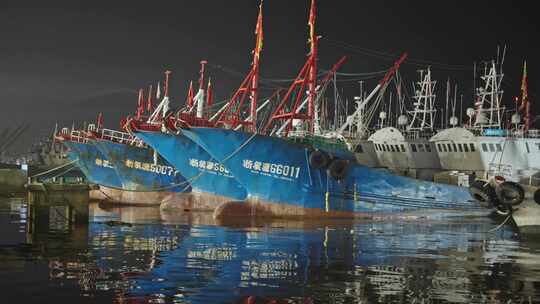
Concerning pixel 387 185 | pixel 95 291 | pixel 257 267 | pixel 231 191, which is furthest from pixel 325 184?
pixel 95 291

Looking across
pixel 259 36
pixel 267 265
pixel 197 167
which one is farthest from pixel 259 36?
pixel 267 265

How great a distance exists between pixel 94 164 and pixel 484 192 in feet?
107

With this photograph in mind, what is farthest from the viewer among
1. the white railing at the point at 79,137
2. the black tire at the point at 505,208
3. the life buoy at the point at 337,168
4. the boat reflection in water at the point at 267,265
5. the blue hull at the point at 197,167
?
the white railing at the point at 79,137

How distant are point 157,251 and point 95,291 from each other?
6511 mm

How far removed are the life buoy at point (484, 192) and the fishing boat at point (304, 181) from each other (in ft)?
14.9

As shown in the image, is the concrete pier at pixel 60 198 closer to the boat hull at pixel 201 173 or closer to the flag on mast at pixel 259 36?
the boat hull at pixel 201 173

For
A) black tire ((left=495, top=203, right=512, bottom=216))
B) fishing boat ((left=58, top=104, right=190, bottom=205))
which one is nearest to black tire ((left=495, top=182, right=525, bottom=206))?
black tire ((left=495, top=203, right=512, bottom=216))

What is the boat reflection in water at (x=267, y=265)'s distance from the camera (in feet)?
45.8

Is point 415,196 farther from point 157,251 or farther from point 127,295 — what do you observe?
point 127,295

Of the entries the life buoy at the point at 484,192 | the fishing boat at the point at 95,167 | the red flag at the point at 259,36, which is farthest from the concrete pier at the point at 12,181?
the life buoy at the point at 484,192

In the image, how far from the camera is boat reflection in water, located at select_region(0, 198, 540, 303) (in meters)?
14.0

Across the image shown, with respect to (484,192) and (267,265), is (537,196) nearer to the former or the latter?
(484,192)

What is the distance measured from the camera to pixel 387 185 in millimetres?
36281

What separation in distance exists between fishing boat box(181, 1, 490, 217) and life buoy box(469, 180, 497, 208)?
453 centimetres
